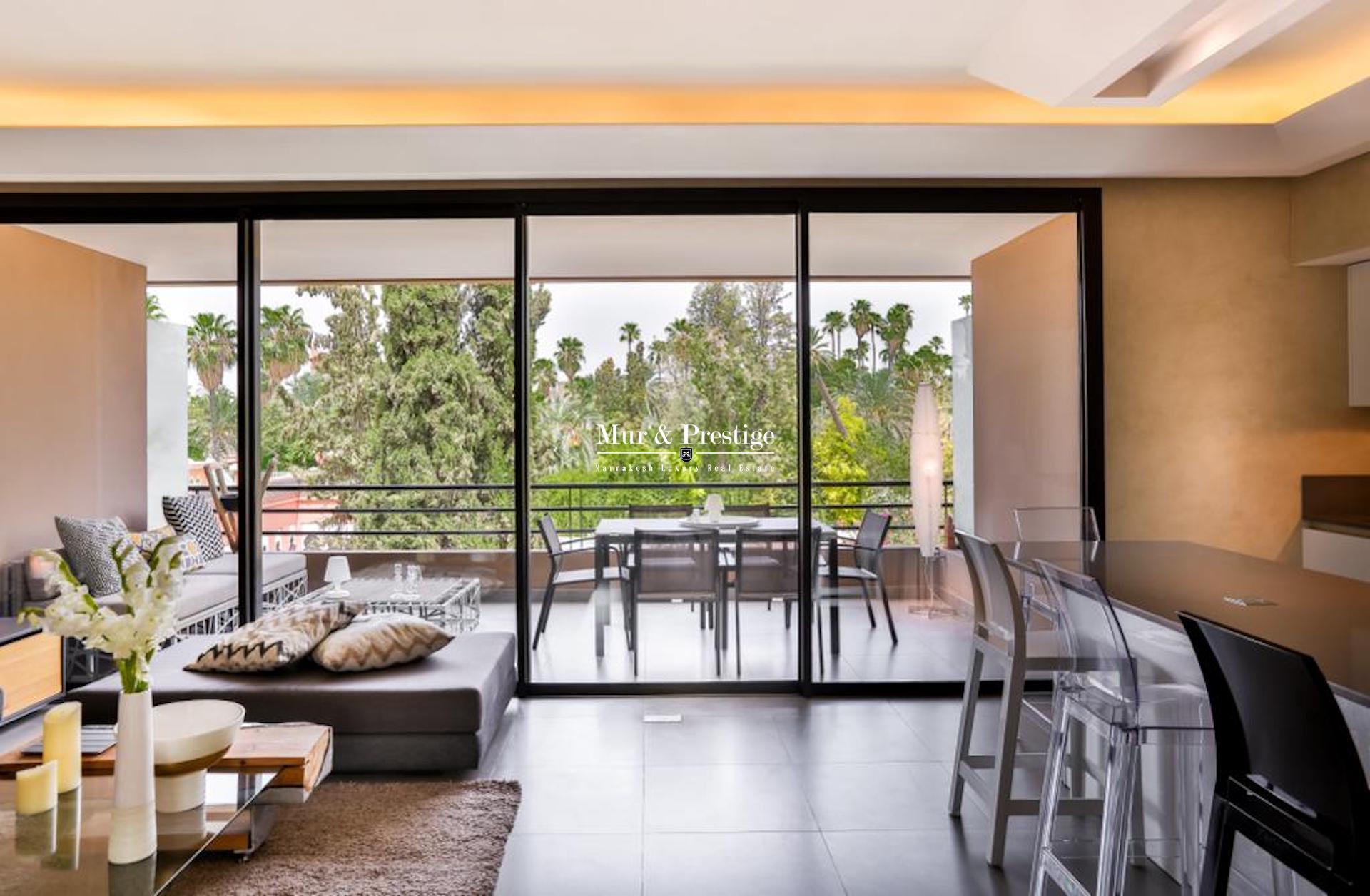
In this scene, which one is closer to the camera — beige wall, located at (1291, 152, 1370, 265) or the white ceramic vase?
the white ceramic vase

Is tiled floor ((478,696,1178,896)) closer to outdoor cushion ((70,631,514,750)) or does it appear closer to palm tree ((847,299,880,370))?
outdoor cushion ((70,631,514,750))

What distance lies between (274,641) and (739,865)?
6.79ft

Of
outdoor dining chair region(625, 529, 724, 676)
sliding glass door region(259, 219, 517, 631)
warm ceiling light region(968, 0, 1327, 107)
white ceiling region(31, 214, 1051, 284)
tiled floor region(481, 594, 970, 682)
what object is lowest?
tiled floor region(481, 594, 970, 682)

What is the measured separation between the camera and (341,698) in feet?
11.3

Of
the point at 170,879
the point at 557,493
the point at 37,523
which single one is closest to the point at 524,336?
the point at 557,493

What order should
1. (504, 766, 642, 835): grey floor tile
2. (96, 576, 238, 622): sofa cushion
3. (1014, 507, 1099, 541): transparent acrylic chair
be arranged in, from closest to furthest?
(504, 766, 642, 835): grey floor tile → (1014, 507, 1099, 541): transparent acrylic chair → (96, 576, 238, 622): sofa cushion

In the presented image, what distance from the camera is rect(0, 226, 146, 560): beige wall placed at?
15.2ft

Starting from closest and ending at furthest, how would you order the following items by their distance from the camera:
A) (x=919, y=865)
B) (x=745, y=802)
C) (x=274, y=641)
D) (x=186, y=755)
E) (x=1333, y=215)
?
(x=186, y=755)
(x=919, y=865)
(x=745, y=802)
(x=274, y=641)
(x=1333, y=215)

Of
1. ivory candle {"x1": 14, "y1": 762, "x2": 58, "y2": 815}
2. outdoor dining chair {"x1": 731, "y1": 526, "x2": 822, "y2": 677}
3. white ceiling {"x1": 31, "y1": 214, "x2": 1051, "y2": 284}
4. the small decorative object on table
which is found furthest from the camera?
outdoor dining chair {"x1": 731, "y1": 526, "x2": 822, "y2": 677}

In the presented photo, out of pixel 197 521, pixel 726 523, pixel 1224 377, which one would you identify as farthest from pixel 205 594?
pixel 1224 377

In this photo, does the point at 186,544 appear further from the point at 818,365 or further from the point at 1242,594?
the point at 1242,594

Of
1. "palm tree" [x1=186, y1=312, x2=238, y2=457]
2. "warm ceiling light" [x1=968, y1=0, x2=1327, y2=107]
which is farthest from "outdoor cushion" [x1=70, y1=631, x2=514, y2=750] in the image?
"warm ceiling light" [x1=968, y1=0, x2=1327, y2=107]

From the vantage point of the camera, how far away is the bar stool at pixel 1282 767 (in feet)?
4.64

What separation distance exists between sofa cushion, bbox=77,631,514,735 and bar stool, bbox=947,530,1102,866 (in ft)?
6.09
